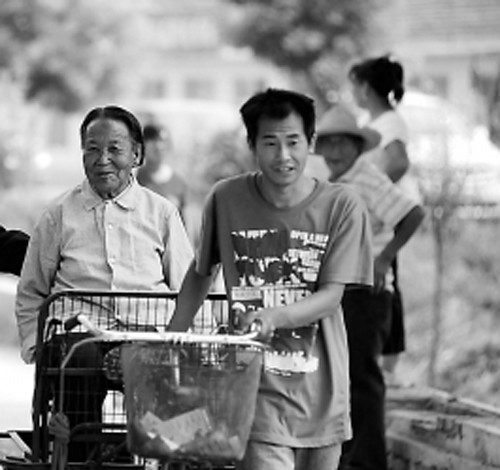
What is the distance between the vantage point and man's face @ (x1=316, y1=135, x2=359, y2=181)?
8.31 metres

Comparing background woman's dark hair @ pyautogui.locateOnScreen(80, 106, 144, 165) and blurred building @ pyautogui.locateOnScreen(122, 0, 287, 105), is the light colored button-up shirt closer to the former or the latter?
background woman's dark hair @ pyautogui.locateOnScreen(80, 106, 144, 165)

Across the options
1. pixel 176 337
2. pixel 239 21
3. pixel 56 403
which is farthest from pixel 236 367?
pixel 239 21

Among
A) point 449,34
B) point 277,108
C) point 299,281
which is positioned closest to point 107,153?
point 277,108

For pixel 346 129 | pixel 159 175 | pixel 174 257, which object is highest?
pixel 346 129

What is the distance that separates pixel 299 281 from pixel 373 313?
2.74m

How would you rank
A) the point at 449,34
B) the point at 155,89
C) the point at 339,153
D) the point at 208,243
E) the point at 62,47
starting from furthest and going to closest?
the point at 155,89 → the point at 449,34 → the point at 62,47 → the point at 339,153 → the point at 208,243

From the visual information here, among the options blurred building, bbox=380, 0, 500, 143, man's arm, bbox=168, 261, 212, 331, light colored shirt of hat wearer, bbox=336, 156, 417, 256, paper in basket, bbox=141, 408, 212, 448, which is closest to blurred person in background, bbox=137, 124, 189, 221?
light colored shirt of hat wearer, bbox=336, 156, 417, 256

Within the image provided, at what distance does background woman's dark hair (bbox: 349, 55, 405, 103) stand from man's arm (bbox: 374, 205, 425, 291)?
0.83 m

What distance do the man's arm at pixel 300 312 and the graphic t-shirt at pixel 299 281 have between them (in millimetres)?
59

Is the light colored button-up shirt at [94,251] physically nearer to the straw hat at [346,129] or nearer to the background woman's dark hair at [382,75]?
the straw hat at [346,129]

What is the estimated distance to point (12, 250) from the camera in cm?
667

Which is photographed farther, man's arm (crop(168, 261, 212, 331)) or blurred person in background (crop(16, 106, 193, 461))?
blurred person in background (crop(16, 106, 193, 461))

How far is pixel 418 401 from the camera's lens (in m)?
9.02

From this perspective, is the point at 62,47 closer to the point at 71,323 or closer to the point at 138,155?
the point at 138,155
